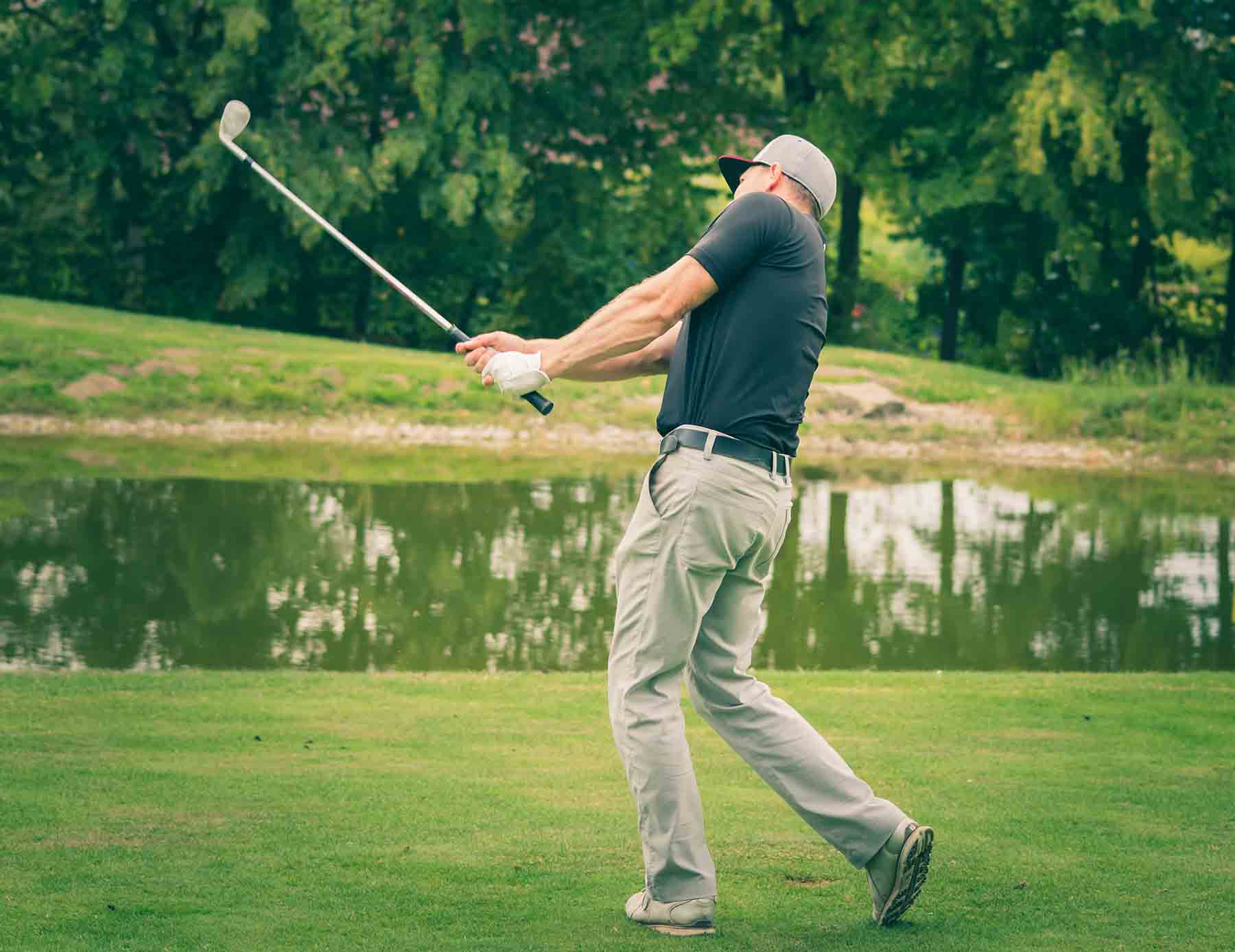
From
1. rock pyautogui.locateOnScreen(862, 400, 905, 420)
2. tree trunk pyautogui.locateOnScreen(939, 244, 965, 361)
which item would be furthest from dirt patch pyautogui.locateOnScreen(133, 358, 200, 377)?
tree trunk pyautogui.locateOnScreen(939, 244, 965, 361)

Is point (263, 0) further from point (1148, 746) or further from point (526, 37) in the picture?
point (1148, 746)

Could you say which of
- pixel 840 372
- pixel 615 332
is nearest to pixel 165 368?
pixel 840 372

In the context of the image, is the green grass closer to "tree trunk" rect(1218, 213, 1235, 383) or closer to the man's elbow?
the man's elbow

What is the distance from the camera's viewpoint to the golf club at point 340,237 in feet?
15.9

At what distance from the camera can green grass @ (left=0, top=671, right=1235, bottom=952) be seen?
4.24 meters

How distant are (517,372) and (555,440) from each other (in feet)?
51.8

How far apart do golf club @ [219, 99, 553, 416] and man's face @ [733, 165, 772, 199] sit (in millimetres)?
736

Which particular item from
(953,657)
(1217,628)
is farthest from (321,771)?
(1217,628)

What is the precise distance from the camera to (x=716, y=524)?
4305 millimetres

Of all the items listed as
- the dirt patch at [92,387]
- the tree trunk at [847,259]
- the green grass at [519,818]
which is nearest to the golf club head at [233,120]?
the green grass at [519,818]

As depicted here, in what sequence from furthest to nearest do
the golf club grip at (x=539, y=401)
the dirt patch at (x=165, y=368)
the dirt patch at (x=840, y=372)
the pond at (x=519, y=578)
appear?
the dirt patch at (x=840, y=372), the dirt patch at (x=165, y=368), the pond at (x=519, y=578), the golf club grip at (x=539, y=401)

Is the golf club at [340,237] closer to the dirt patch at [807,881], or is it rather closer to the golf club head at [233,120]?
the golf club head at [233,120]

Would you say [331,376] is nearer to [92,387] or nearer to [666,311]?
[92,387]

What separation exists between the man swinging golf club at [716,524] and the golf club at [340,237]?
0.37 metres
